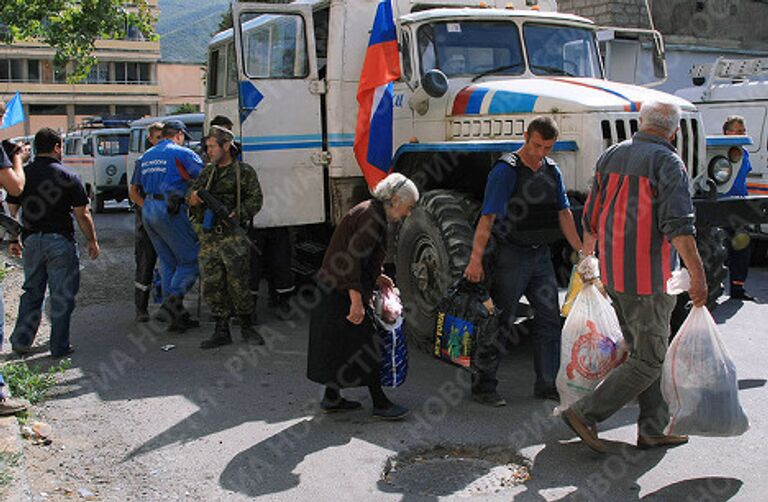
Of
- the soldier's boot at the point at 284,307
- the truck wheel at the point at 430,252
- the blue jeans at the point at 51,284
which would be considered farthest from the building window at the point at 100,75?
the truck wheel at the point at 430,252

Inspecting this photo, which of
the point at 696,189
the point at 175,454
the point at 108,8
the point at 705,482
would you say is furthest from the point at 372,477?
the point at 108,8

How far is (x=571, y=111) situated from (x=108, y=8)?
407 inches

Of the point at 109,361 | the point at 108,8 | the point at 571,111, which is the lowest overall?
the point at 109,361

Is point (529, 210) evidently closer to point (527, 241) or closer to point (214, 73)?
point (527, 241)

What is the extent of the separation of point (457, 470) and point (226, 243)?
320 cm

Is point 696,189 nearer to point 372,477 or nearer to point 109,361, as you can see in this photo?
point 372,477

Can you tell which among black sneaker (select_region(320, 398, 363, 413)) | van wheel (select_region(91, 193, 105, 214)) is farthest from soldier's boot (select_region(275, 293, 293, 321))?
van wheel (select_region(91, 193, 105, 214))

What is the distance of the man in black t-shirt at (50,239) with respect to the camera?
6.62 metres

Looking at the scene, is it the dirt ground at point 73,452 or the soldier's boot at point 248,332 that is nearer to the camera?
the dirt ground at point 73,452

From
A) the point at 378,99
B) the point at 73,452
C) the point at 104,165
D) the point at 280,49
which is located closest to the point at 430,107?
the point at 378,99

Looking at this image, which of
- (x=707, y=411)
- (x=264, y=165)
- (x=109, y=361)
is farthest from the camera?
(x=264, y=165)

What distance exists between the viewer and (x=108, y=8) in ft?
46.6

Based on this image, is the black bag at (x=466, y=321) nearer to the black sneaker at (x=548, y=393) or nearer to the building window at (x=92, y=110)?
the black sneaker at (x=548, y=393)

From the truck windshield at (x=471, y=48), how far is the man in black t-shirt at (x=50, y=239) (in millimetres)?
3059
